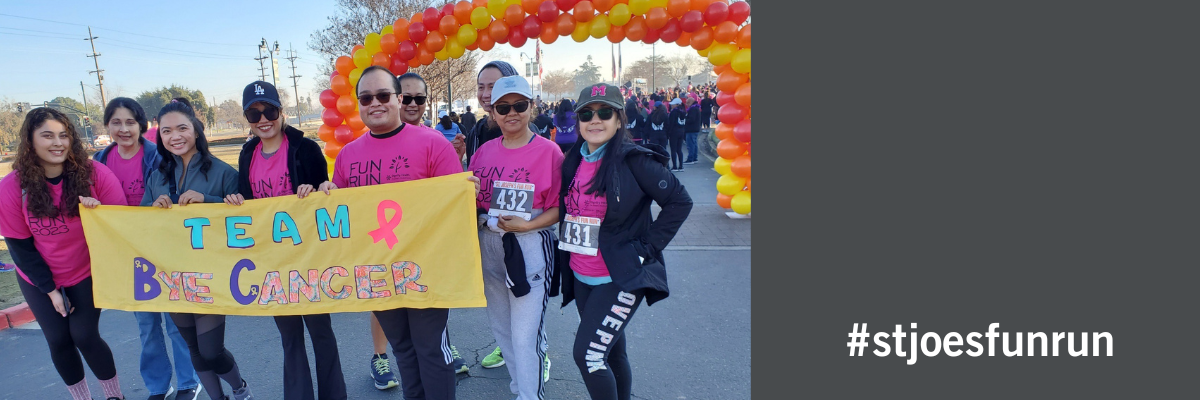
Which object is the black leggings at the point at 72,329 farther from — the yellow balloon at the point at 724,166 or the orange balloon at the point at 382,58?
the yellow balloon at the point at 724,166

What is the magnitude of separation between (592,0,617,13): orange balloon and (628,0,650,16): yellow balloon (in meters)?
0.22

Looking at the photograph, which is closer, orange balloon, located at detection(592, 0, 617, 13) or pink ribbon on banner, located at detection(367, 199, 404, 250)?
pink ribbon on banner, located at detection(367, 199, 404, 250)

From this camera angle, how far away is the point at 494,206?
9.45ft

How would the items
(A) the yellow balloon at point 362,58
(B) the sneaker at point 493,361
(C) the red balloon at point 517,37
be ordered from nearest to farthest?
(B) the sneaker at point 493,361, (C) the red balloon at point 517,37, (A) the yellow balloon at point 362,58

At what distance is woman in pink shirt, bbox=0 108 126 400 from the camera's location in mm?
2941

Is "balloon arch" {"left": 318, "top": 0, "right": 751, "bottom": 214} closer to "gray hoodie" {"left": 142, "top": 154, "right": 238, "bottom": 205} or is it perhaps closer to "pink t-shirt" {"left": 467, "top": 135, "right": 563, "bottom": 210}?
"pink t-shirt" {"left": 467, "top": 135, "right": 563, "bottom": 210}

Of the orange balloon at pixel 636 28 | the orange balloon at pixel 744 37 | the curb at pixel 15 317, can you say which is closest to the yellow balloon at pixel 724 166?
the orange balloon at pixel 744 37

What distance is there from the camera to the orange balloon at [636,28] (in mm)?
6957

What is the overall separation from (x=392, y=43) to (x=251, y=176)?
5.17 m

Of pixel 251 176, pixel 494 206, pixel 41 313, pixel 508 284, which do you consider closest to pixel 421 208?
pixel 494 206

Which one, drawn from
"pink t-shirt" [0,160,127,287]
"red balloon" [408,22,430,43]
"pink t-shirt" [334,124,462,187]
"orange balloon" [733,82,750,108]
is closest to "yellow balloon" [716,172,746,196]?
"orange balloon" [733,82,750,108]

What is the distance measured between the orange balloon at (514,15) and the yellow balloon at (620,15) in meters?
1.08

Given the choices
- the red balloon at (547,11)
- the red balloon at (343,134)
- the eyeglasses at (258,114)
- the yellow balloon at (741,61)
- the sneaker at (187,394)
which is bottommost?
the sneaker at (187,394)

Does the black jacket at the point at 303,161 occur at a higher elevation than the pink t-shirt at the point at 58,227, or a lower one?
higher
